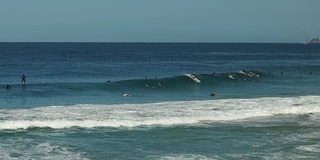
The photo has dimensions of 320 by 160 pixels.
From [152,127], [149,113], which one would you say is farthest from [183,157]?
[149,113]

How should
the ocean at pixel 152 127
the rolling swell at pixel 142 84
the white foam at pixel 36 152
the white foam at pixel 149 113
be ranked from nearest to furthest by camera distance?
the white foam at pixel 36 152, the ocean at pixel 152 127, the white foam at pixel 149 113, the rolling swell at pixel 142 84

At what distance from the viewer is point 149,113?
104ft

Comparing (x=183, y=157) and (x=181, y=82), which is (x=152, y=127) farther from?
(x=181, y=82)

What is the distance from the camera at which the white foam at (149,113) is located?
27734 mm

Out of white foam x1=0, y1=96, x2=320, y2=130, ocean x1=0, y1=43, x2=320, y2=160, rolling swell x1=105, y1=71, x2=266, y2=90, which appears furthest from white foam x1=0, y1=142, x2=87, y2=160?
rolling swell x1=105, y1=71, x2=266, y2=90

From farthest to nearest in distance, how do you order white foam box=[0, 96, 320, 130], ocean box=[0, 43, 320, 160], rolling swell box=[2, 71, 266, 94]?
rolling swell box=[2, 71, 266, 94] → white foam box=[0, 96, 320, 130] → ocean box=[0, 43, 320, 160]

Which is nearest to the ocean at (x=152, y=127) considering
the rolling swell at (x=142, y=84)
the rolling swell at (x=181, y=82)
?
the rolling swell at (x=142, y=84)

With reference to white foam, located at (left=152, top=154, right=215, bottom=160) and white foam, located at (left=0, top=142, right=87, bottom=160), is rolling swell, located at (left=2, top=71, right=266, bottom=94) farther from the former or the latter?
white foam, located at (left=152, top=154, right=215, bottom=160)

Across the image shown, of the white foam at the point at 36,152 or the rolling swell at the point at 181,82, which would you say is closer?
the white foam at the point at 36,152

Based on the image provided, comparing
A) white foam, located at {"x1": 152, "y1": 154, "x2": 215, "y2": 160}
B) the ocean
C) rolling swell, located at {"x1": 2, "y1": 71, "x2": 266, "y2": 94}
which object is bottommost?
white foam, located at {"x1": 152, "y1": 154, "x2": 215, "y2": 160}

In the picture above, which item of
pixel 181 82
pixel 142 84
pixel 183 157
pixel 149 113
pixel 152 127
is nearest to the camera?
pixel 183 157

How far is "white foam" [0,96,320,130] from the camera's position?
27734mm

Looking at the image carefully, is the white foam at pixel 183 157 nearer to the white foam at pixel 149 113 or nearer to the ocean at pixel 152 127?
the ocean at pixel 152 127

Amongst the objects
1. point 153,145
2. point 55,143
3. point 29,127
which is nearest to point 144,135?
point 153,145
